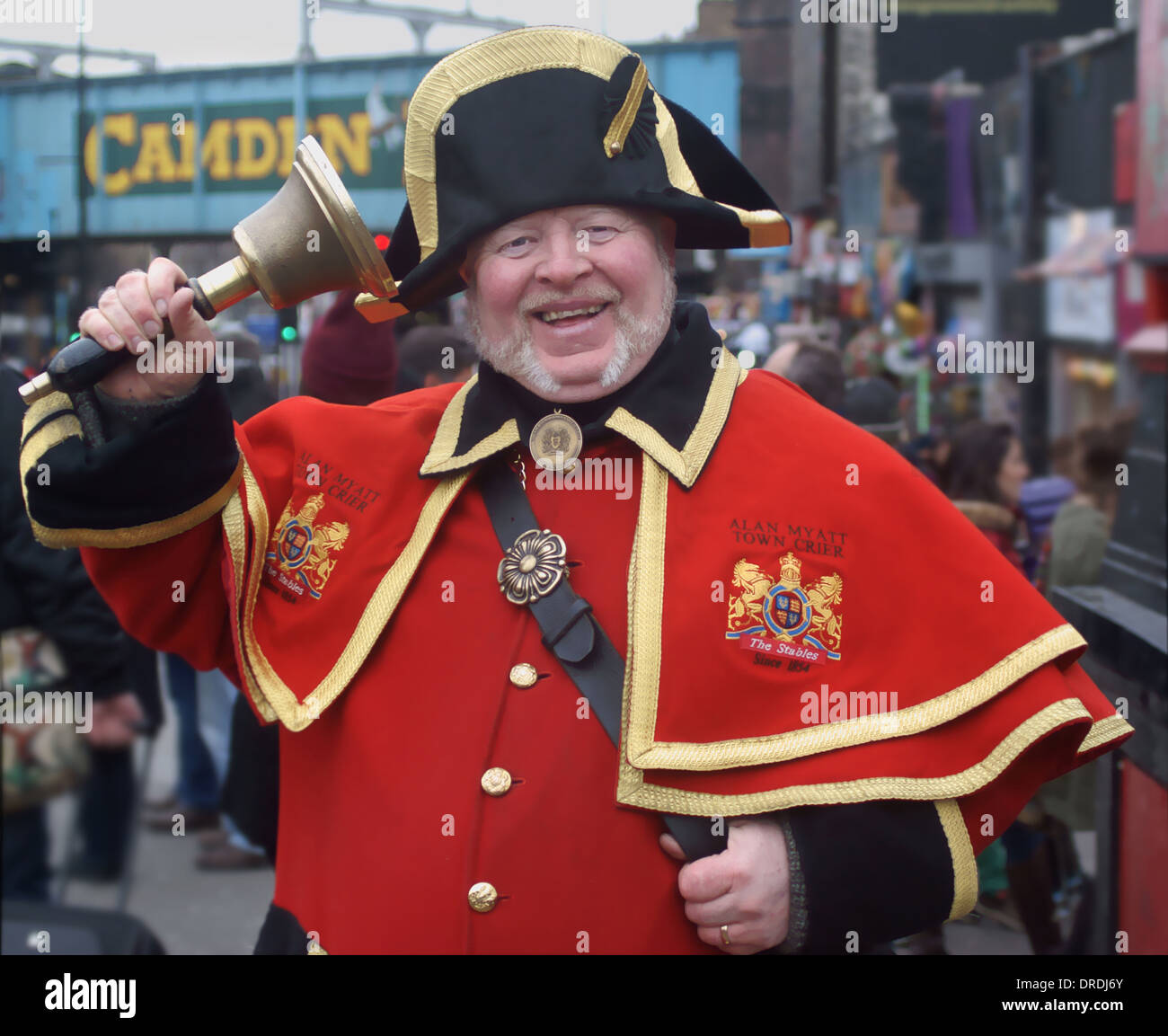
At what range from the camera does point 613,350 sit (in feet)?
7.91

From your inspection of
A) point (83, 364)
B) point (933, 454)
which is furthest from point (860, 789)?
point (933, 454)

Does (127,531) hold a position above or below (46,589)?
above

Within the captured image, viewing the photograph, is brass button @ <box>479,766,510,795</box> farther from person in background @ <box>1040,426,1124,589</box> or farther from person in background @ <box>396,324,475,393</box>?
person in background @ <box>396,324,475,393</box>

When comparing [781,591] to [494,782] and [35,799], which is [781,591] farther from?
[35,799]

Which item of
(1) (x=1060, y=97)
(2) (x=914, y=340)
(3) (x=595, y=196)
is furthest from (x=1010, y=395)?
(3) (x=595, y=196)

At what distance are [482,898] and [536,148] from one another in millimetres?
1231

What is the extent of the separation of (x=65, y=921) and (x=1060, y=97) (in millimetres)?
15468

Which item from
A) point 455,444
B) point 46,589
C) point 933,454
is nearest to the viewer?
point 455,444

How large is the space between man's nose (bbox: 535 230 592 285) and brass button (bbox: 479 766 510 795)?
2.67 feet

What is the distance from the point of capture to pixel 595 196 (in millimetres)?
2344

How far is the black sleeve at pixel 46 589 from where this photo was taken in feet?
12.4
